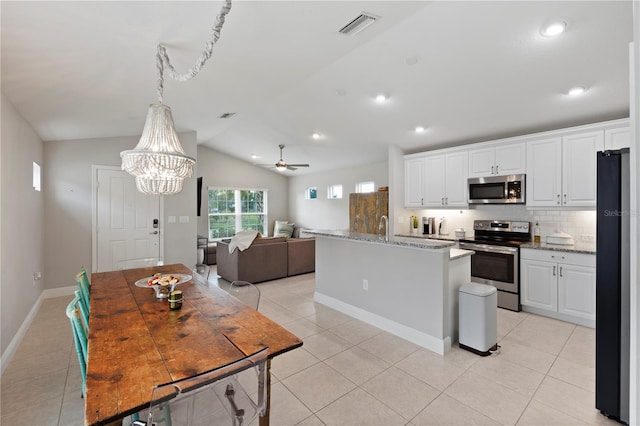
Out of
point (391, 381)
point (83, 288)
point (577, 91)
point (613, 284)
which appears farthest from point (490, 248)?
point (83, 288)

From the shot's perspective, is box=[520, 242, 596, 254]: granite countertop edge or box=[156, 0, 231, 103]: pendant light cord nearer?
box=[156, 0, 231, 103]: pendant light cord

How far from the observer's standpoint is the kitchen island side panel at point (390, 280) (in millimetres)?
2996

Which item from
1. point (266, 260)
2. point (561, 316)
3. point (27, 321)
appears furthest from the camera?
point (266, 260)

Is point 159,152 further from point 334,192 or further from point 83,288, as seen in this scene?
point 334,192

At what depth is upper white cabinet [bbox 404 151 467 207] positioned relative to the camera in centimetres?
488

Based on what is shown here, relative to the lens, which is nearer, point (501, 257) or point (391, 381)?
point (391, 381)

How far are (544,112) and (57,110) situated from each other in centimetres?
574

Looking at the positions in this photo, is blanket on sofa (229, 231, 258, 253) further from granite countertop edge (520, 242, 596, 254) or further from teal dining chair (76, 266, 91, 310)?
granite countertop edge (520, 242, 596, 254)

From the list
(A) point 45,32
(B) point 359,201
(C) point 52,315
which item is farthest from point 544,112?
(C) point 52,315

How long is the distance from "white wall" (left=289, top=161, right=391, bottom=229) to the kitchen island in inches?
145

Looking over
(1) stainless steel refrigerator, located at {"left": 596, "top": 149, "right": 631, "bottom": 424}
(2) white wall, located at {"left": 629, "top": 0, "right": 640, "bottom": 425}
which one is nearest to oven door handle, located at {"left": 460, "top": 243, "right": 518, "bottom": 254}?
(1) stainless steel refrigerator, located at {"left": 596, "top": 149, "right": 631, "bottom": 424}

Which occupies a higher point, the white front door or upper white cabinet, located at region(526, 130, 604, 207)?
upper white cabinet, located at region(526, 130, 604, 207)

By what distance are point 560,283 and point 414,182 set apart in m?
2.60

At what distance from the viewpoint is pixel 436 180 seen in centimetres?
519
